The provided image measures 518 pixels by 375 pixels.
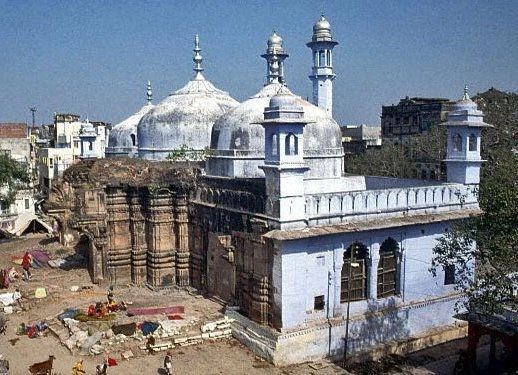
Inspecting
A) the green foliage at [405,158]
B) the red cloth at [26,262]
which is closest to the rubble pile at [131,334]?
the red cloth at [26,262]

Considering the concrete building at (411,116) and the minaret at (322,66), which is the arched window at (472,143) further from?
the concrete building at (411,116)

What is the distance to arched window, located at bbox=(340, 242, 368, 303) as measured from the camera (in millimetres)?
14828

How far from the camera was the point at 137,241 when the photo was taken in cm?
1969

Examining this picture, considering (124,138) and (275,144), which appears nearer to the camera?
(275,144)

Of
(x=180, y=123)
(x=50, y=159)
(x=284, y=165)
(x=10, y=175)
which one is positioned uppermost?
(x=180, y=123)

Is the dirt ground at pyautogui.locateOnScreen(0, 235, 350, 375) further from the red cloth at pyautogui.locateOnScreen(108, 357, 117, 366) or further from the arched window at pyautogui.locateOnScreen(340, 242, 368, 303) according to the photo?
the arched window at pyautogui.locateOnScreen(340, 242, 368, 303)

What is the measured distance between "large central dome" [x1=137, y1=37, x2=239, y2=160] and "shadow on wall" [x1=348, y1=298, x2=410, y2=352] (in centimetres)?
1029

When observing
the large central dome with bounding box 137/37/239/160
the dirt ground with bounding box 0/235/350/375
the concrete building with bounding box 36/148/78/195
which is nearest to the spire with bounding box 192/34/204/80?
the large central dome with bounding box 137/37/239/160

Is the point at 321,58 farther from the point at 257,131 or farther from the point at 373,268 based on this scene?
the point at 373,268

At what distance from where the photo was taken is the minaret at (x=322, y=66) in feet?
86.3

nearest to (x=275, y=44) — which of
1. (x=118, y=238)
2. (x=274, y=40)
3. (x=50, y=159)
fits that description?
(x=274, y=40)

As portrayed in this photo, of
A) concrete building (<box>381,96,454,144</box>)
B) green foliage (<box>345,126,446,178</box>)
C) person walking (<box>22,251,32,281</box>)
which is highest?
concrete building (<box>381,96,454,144</box>)

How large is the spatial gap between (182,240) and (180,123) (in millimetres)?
5559

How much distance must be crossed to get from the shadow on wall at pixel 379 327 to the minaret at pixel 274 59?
A: 352 inches
